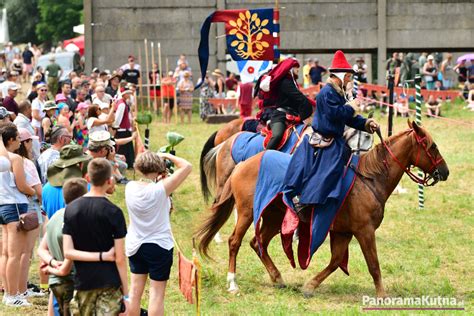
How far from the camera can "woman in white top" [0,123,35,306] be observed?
31.8 ft

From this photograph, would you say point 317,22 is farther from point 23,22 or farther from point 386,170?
point 23,22

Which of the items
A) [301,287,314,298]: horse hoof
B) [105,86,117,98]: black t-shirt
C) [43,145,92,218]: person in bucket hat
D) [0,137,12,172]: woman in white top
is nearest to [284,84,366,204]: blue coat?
[301,287,314,298]: horse hoof

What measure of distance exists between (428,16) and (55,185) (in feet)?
82.5

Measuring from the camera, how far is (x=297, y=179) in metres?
10.5

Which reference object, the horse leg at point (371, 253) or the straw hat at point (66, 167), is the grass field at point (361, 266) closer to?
the horse leg at point (371, 253)

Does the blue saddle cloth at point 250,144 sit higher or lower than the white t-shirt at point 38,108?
lower

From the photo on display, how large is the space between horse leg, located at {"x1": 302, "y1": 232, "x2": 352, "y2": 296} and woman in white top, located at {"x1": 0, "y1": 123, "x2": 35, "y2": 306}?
2.96 meters

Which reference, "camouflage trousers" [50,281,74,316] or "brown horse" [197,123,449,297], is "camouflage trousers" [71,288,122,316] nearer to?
"camouflage trousers" [50,281,74,316]

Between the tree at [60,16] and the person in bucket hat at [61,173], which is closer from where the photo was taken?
the person in bucket hat at [61,173]

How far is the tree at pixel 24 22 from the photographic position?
68562mm

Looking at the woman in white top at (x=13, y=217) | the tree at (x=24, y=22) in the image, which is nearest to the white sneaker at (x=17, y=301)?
the woman in white top at (x=13, y=217)

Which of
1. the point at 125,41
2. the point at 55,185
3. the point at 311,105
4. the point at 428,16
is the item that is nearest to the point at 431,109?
the point at 428,16

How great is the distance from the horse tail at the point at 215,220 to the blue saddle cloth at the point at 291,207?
1.61ft

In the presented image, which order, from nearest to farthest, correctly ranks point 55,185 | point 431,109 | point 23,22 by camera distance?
point 55,185
point 431,109
point 23,22
